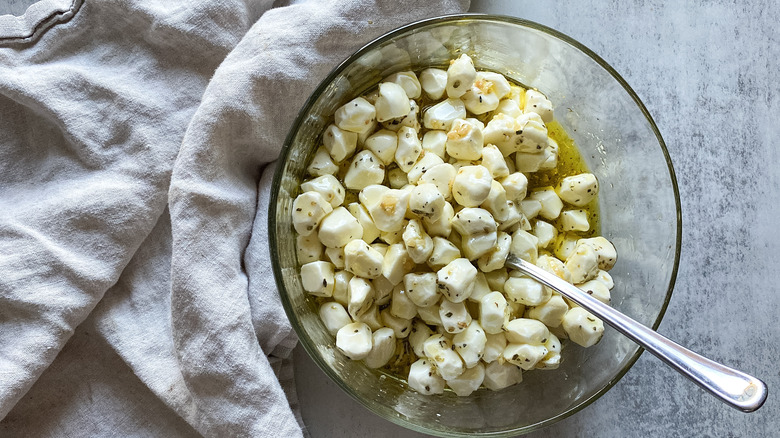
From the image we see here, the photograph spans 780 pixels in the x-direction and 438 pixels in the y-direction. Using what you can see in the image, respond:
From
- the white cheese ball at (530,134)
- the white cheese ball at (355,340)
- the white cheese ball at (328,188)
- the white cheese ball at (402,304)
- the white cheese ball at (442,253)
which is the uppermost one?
the white cheese ball at (530,134)

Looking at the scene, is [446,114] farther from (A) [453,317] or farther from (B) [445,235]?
(A) [453,317]

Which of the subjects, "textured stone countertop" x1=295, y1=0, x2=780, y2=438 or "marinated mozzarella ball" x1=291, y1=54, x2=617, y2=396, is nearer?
"marinated mozzarella ball" x1=291, y1=54, x2=617, y2=396

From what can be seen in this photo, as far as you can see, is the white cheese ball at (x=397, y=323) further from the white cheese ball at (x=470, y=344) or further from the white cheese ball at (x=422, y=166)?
the white cheese ball at (x=422, y=166)

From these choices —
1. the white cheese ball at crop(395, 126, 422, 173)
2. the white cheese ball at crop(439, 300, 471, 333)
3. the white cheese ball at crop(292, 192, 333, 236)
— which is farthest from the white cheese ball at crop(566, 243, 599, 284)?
the white cheese ball at crop(292, 192, 333, 236)

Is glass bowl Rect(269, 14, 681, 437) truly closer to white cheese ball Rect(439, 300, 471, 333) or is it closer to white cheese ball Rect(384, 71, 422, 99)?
white cheese ball Rect(384, 71, 422, 99)

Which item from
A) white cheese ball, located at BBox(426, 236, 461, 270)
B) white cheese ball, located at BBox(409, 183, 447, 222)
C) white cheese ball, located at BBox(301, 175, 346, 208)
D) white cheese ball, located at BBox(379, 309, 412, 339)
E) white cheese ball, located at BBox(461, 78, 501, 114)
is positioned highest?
white cheese ball, located at BBox(461, 78, 501, 114)

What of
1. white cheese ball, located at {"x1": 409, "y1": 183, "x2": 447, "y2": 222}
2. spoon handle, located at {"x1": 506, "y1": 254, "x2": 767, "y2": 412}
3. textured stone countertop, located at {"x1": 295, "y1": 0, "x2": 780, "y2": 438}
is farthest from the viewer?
textured stone countertop, located at {"x1": 295, "y1": 0, "x2": 780, "y2": 438}

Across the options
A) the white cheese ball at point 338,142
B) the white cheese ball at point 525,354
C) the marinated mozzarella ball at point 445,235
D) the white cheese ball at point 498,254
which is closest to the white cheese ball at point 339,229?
the marinated mozzarella ball at point 445,235
